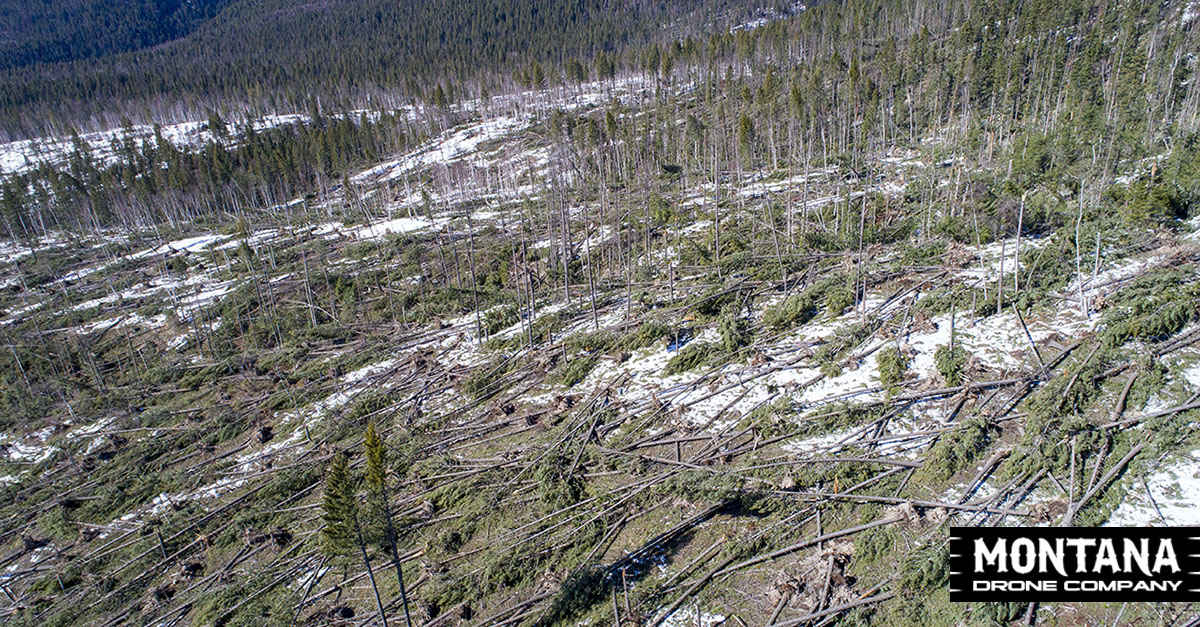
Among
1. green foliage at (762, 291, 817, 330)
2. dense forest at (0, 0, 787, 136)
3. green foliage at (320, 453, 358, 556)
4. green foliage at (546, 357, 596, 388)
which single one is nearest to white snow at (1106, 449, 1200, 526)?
green foliage at (762, 291, 817, 330)

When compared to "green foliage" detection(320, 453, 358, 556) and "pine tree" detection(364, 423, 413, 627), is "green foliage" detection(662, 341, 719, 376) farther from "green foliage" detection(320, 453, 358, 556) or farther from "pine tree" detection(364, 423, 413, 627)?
"green foliage" detection(320, 453, 358, 556)

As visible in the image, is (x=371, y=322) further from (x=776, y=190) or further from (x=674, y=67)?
(x=674, y=67)

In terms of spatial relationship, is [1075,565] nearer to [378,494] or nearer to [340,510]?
[378,494]

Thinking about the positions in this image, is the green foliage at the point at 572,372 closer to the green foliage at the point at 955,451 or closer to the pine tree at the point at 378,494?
the pine tree at the point at 378,494

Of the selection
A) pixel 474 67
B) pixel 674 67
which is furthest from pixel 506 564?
pixel 474 67

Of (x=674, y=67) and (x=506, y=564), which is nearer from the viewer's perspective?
(x=506, y=564)

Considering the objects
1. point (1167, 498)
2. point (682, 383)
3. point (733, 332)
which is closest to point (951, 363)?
point (1167, 498)
